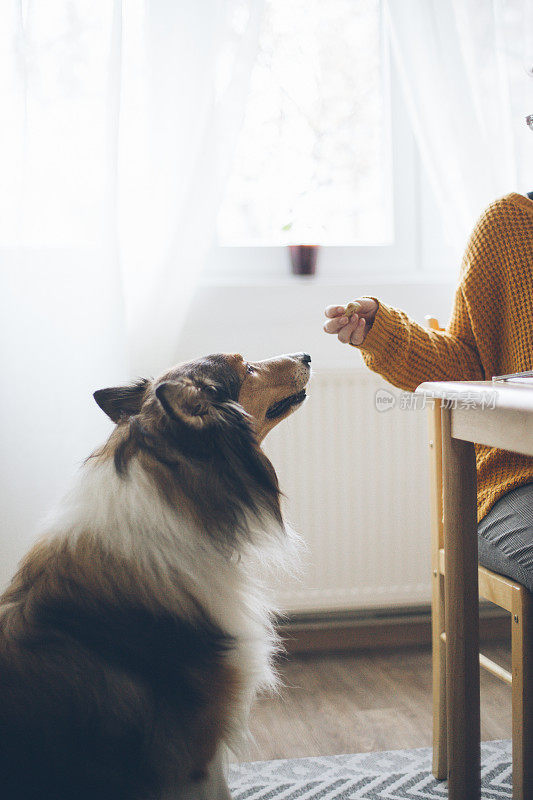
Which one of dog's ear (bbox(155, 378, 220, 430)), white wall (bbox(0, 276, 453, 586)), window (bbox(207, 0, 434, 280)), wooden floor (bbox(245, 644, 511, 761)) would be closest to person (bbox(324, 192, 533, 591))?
dog's ear (bbox(155, 378, 220, 430))

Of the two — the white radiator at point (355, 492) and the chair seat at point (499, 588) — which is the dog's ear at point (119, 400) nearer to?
the chair seat at point (499, 588)

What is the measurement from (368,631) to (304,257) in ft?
3.96

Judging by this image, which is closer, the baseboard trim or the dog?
the dog

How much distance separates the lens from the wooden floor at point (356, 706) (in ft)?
5.81

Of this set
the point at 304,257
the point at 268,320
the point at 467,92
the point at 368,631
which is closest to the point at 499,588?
the point at 368,631

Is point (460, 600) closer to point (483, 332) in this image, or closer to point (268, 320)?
point (483, 332)

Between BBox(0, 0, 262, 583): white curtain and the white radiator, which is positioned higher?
BBox(0, 0, 262, 583): white curtain

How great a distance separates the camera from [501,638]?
2.37 metres

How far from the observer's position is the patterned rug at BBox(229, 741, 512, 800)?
5.05 feet

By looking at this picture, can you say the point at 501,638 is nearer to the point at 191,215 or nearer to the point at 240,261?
the point at 240,261

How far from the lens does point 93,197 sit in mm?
1989

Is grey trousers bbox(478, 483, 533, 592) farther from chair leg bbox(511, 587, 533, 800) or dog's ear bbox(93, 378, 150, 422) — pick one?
dog's ear bbox(93, 378, 150, 422)

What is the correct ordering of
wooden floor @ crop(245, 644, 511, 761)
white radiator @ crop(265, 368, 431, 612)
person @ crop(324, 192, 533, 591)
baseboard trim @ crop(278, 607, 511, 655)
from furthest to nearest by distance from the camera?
1. baseboard trim @ crop(278, 607, 511, 655)
2. white radiator @ crop(265, 368, 431, 612)
3. wooden floor @ crop(245, 644, 511, 761)
4. person @ crop(324, 192, 533, 591)

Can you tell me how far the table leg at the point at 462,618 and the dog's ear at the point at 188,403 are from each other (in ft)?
1.32
